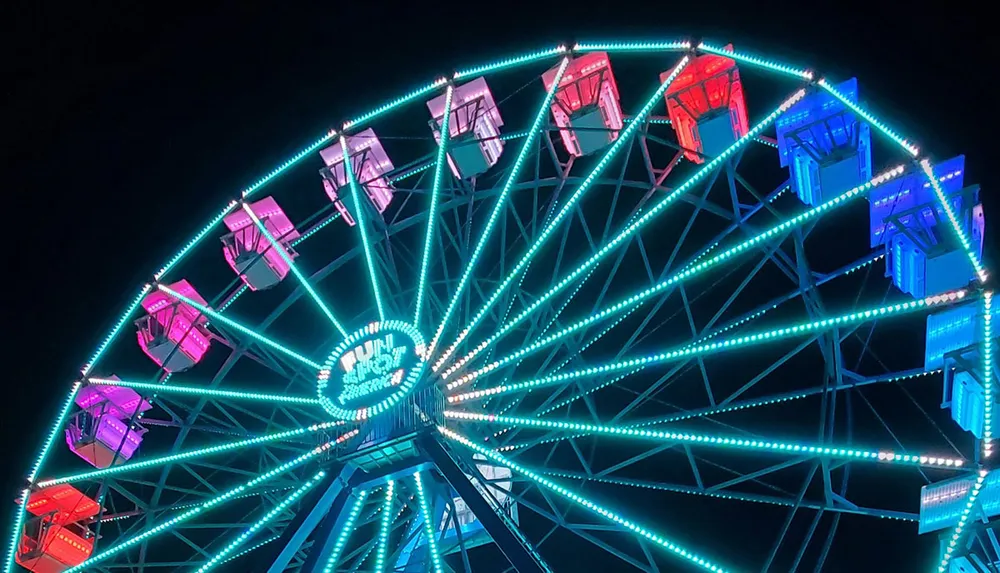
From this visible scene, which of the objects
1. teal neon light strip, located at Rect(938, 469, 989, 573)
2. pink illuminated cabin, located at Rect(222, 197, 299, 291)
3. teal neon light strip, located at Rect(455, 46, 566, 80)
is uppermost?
teal neon light strip, located at Rect(455, 46, 566, 80)

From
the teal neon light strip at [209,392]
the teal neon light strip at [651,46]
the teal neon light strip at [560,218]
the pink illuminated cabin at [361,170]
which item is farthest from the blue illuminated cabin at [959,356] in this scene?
the pink illuminated cabin at [361,170]

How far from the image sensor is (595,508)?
A: 8.61 m

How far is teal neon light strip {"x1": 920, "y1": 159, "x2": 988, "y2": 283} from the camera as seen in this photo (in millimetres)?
8312

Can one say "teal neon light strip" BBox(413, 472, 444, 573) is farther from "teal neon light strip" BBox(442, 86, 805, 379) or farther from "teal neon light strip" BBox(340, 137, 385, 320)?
"teal neon light strip" BBox(340, 137, 385, 320)

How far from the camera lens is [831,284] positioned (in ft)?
60.8

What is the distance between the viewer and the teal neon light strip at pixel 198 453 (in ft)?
33.5

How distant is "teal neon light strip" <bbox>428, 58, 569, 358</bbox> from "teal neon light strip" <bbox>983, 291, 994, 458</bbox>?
497cm

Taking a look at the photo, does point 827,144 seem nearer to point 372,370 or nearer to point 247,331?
point 372,370

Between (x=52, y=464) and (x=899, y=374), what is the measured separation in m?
10.1

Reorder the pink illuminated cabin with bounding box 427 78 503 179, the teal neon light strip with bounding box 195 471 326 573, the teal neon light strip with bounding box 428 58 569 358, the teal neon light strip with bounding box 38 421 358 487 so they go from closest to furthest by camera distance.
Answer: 1. the teal neon light strip with bounding box 195 471 326 573
2. the teal neon light strip with bounding box 38 421 358 487
3. the teal neon light strip with bounding box 428 58 569 358
4. the pink illuminated cabin with bounding box 427 78 503 179

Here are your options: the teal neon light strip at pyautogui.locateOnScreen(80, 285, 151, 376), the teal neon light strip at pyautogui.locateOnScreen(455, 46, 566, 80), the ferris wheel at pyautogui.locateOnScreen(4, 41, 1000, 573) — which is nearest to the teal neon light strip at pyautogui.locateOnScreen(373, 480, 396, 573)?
the ferris wheel at pyautogui.locateOnScreen(4, 41, 1000, 573)

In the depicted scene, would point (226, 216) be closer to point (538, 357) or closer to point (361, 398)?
point (361, 398)

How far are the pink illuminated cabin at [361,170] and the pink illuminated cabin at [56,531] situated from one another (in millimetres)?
5181

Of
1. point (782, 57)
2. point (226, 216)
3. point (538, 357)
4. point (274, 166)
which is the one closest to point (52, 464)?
point (226, 216)
